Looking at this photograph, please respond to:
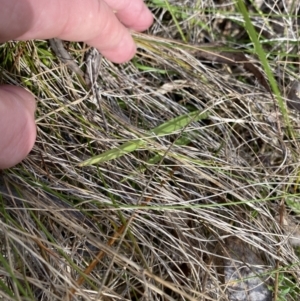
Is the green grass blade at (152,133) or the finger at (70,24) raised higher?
the finger at (70,24)

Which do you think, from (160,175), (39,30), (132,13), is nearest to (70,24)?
(39,30)

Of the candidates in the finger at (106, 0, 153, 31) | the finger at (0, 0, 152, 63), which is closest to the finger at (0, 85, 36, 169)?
the finger at (0, 0, 152, 63)

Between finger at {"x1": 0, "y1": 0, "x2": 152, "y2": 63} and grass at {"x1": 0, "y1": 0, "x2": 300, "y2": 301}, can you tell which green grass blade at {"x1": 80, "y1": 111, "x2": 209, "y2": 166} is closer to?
grass at {"x1": 0, "y1": 0, "x2": 300, "y2": 301}

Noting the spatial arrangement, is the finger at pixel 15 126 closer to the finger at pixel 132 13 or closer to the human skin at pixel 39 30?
the human skin at pixel 39 30

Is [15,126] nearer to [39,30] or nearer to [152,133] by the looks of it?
[39,30]

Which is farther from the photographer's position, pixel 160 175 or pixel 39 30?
pixel 160 175

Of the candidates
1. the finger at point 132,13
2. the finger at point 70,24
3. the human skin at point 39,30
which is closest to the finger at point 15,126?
the human skin at point 39,30
